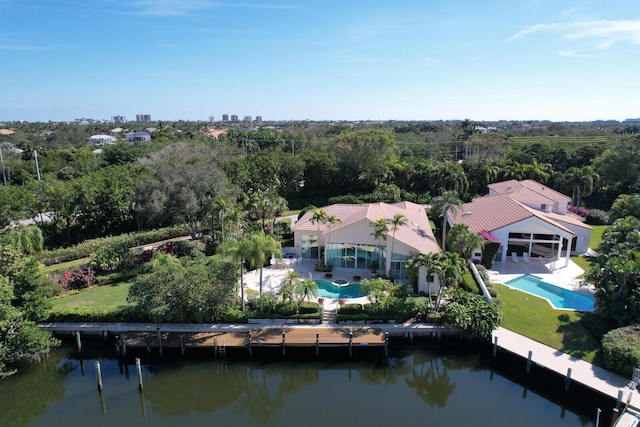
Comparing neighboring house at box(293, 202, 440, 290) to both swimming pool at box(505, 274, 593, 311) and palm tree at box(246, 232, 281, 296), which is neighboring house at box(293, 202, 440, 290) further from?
palm tree at box(246, 232, 281, 296)

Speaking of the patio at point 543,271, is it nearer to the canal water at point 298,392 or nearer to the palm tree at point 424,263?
the palm tree at point 424,263

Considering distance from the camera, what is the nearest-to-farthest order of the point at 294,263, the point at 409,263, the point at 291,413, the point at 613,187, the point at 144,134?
the point at 291,413
the point at 409,263
the point at 294,263
the point at 613,187
the point at 144,134

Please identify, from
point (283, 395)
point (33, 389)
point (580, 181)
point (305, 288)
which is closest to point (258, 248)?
point (305, 288)

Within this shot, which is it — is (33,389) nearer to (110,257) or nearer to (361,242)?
(110,257)

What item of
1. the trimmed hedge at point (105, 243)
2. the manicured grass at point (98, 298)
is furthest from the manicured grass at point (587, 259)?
the trimmed hedge at point (105, 243)

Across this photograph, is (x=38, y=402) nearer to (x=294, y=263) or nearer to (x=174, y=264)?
(x=174, y=264)

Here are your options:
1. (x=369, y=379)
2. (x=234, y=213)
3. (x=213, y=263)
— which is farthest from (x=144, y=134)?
(x=369, y=379)
